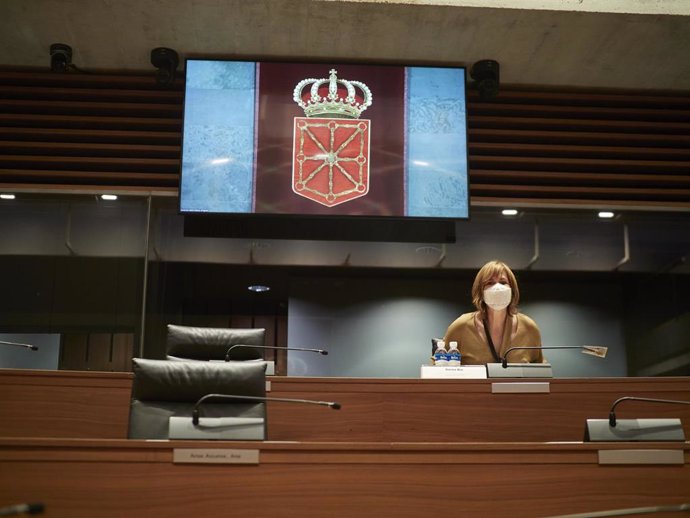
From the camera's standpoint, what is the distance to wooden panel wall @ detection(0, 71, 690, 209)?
611 cm

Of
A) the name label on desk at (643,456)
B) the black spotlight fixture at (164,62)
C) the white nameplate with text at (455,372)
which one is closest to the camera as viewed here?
the name label on desk at (643,456)

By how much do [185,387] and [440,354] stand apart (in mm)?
1398

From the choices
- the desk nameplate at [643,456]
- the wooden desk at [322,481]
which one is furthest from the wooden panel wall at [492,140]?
the wooden desk at [322,481]

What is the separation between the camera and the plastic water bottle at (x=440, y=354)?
165 inches

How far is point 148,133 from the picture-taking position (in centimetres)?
612

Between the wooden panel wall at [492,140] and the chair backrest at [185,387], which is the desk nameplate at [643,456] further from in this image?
the wooden panel wall at [492,140]

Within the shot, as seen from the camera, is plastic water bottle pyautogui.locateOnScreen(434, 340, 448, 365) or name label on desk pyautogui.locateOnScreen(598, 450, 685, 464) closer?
name label on desk pyautogui.locateOnScreen(598, 450, 685, 464)

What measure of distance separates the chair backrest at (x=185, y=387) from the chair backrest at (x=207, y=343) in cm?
69

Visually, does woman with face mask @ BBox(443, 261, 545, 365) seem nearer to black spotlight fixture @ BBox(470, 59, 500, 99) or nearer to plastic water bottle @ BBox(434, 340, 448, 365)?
plastic water bottle @ BBox(434, 340, 448, 365)

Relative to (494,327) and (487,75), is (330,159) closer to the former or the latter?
(487,75)

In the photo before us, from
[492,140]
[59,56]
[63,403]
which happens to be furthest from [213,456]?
[492,140]

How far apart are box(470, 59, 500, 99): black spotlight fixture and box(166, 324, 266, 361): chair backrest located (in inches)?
110

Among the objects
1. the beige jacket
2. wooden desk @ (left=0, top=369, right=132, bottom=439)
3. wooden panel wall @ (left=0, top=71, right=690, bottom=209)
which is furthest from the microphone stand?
wooden panel wall @ (left=0, top=71, right=690, bottom=209)

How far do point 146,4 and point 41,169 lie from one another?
1.51 metres
